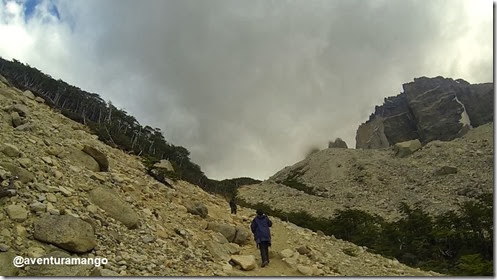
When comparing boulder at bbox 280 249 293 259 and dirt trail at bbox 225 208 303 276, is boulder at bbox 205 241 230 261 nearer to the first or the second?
dirt trail at bbox 225 208 303 276

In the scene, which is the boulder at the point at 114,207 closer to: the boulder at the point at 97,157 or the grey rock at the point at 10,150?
the grey rock at the point at 10,150

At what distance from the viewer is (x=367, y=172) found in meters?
61.7

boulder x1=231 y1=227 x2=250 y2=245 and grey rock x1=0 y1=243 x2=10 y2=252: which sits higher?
boulder x1=231 y1=227 x2=250 y2=245

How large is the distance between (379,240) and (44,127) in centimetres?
1963

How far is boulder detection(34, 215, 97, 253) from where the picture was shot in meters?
7.84

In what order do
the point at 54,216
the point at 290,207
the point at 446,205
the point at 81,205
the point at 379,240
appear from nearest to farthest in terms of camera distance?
the point at 54,216 < the point at 81,205 < the point at 379,240 < the point at 446,205 < the point at 290,207

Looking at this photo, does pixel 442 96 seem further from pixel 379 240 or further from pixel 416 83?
pixel 379 240

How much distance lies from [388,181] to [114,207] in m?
52.2

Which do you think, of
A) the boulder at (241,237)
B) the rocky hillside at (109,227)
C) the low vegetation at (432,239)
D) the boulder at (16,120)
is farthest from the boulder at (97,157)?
the low vegetation at (432,239)

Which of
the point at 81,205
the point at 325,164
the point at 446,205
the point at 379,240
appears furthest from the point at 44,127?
the point at 325,164

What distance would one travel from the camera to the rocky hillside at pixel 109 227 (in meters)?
7.87

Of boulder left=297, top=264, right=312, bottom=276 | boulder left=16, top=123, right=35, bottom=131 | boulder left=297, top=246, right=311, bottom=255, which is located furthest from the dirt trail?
boulder left=16, top=123, right=35, bottom=131

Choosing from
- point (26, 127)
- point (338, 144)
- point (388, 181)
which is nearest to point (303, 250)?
point (26, 127)

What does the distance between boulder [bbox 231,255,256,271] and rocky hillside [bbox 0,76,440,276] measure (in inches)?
1.1
